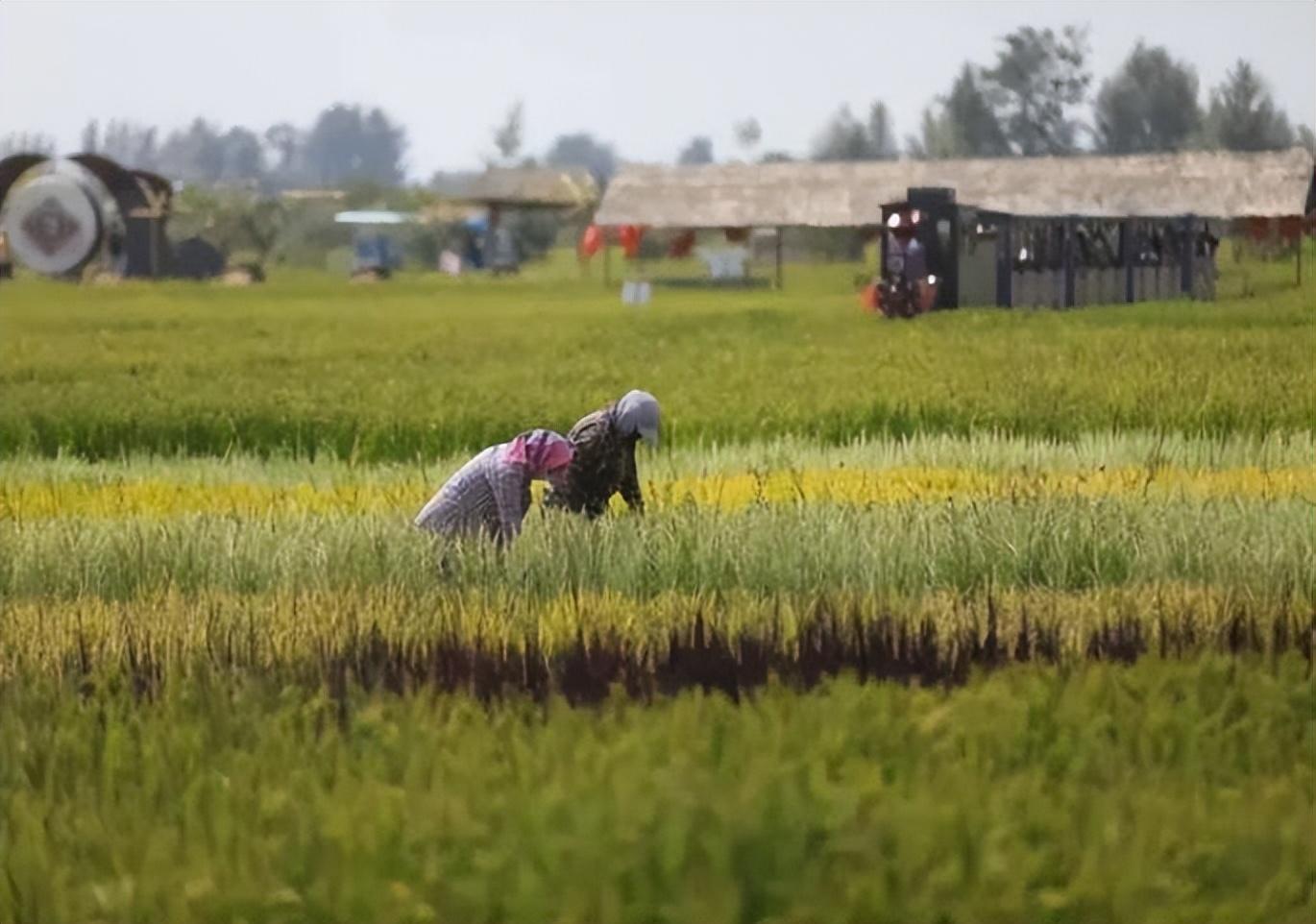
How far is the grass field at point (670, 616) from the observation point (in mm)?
3586

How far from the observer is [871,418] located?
7.65 meters

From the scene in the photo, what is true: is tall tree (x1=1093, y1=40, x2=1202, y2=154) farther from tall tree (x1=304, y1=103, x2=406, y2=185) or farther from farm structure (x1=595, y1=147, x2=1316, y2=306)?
tall tree (x1=304, y1=103, x2=406, y2=185)

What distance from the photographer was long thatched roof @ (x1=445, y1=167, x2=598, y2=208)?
21.1 ft

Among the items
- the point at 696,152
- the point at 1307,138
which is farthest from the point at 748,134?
the point at 1307,138

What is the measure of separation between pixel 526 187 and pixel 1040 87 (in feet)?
5.50

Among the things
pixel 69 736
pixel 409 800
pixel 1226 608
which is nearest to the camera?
pixel 409 800

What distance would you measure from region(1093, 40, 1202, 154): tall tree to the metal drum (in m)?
3.17

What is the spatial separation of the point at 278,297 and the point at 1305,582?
145 inches

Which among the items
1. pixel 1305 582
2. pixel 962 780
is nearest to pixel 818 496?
pixel 1305 582

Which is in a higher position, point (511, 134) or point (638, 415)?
point (511, 134)

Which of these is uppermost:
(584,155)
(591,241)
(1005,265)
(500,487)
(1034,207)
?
(584,155)

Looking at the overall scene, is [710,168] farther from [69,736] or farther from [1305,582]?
[69,736]

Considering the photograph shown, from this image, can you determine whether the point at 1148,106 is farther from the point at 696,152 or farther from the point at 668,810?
the point at 668,810

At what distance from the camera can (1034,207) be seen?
8.21m
